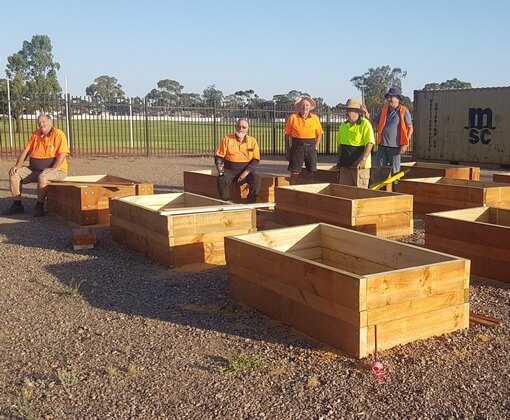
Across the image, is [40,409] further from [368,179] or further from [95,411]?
[368,179]

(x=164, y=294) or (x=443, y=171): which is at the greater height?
(x=443, y=171)

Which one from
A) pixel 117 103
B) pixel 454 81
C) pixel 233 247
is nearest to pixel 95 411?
pixel 233 247

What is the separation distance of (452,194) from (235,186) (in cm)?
338

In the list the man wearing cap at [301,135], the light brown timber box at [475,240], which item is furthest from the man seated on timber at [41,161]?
the light brown timber box at [475,240]

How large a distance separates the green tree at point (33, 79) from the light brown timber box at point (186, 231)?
18.6m

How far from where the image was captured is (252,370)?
427 centimetres

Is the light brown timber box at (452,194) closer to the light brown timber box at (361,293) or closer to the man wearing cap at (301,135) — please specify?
the man wearing cap at (301,135)

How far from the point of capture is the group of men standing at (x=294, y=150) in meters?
10.1

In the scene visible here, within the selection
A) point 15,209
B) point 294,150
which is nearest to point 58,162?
point 15,209

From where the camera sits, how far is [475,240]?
6.66 m

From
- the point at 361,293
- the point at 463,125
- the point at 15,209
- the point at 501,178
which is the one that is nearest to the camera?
the point at 361,293

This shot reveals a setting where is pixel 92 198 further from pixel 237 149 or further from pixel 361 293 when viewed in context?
pixel 361 293

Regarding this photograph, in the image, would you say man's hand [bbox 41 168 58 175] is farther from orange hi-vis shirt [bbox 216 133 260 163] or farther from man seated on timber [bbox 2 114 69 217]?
orange hi-vis shirt [bbox 216 133 260 163]

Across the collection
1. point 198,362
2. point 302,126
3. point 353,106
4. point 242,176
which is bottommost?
point 198,362
